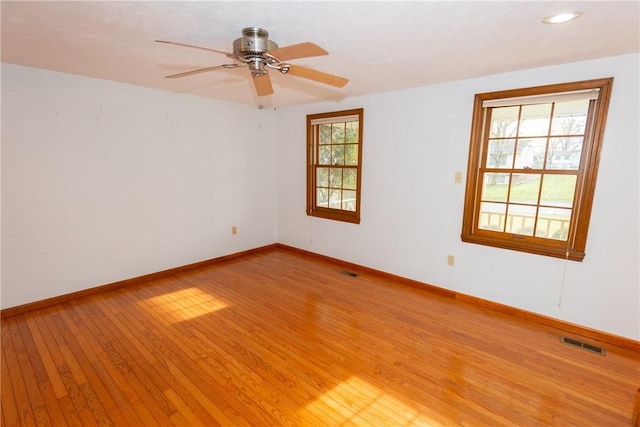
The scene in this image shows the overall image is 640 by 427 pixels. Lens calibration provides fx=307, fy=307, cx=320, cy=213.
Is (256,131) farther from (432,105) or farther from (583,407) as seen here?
(583,407)

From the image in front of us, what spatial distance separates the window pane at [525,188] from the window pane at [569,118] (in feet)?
1.39

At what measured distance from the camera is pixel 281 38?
2104mm

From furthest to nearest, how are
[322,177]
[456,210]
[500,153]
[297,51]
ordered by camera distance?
[322,177]
[456,210]
[500,153]
[297,51]

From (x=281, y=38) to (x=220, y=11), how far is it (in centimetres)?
47

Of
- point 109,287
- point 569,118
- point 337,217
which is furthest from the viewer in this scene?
point 337,217

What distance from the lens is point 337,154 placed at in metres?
4.39

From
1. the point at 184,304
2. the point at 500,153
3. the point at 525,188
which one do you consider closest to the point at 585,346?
the point at 525,188

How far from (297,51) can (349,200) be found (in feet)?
A: 8.98

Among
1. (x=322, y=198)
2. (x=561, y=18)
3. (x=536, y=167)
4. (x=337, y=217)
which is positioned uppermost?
(x=561, y=18)

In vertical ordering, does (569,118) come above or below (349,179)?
above

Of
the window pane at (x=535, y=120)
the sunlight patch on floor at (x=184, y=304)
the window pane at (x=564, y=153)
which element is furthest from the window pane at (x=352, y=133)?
the sunlight patch on floor at (x=184, y=304)

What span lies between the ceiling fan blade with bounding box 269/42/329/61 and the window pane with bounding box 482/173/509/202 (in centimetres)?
221

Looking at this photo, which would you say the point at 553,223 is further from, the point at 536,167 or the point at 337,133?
the point at 337,133

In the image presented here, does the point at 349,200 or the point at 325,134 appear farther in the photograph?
the point at 325,134
